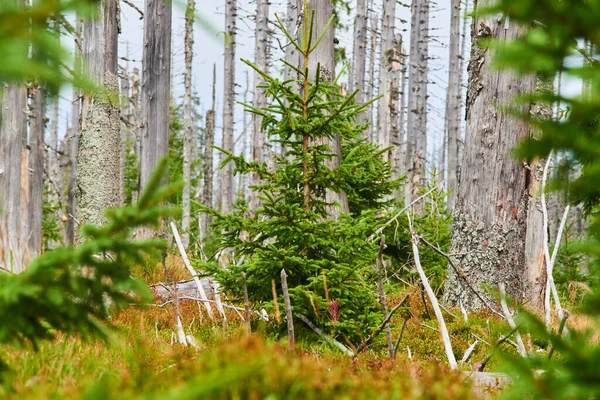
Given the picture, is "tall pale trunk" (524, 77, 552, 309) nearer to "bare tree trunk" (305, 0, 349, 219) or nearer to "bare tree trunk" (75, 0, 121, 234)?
"bare tree trunk" (305, 0, 349, 219)

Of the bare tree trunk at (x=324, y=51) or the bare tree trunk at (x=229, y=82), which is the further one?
the bare tree trunk at (x=229, y=82)

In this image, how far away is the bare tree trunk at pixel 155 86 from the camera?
10.2 m

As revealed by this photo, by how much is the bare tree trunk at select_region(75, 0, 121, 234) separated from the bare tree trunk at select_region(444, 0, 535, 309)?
4535 millimetres

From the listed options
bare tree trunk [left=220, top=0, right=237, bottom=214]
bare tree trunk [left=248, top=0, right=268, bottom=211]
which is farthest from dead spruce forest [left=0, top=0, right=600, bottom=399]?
bare tree trunk [left=220, top=0, right=237, bottom=214]

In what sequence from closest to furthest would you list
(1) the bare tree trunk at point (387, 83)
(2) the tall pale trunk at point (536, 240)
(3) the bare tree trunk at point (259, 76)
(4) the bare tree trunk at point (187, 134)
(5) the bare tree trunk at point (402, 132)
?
(2) the tall pale trunk at point (536, 240) → (4) the bare tree trunk at point (187, 134) → (1) the bare tree trunk at point (387, 83) → (3) the bare tree trunk at point (259, 76) → (5) the bare tree trunk at point (402, 132)

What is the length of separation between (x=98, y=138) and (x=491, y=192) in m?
4.97

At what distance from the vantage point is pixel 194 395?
982 mm

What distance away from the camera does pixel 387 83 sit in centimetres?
1948

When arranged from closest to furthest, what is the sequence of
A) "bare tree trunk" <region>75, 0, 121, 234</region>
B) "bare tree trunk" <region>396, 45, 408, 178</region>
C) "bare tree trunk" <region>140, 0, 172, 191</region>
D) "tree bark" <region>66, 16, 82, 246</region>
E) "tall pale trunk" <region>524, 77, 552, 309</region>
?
"tree bark" <region>66, 16, 82, 246</region> < "bare tree trunk" <region>75, 0, 121, 234</region> < "tall pale trunk" <region>524, 77, 552, 309</region> < "bare tree trunk" <region>140, 0, 172, 191</region> < "bare tree trunk" <region>396, 45, 408, 178</region>

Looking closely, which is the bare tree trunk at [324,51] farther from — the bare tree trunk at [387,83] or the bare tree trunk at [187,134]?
the bare tree trunk at [387,83]

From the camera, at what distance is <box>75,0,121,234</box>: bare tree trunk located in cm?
614

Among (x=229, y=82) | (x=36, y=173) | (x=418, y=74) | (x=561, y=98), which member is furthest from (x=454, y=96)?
(x=561, y=98)

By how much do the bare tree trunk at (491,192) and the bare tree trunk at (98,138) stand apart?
4535mm

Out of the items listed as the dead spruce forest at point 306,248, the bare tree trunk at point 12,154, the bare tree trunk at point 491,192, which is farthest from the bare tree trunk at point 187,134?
the bare tree trunk at point 491,192
